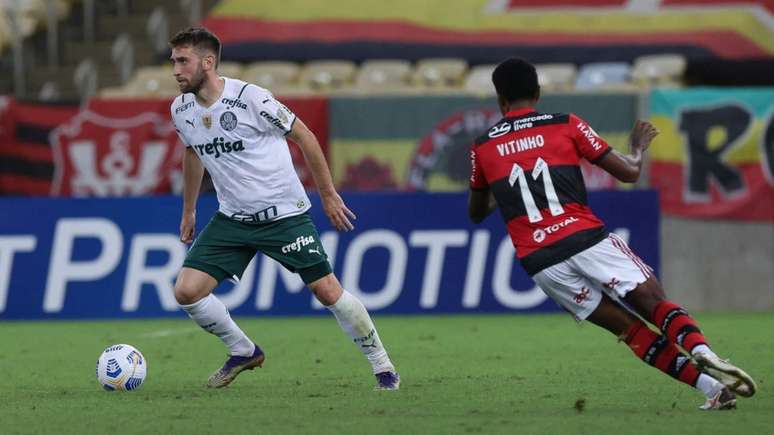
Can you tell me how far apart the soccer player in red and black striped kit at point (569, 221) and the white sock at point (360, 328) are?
4.03ft

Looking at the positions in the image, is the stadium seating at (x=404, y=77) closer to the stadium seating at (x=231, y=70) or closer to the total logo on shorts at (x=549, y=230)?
the stadium seating at (x=231, y=70)

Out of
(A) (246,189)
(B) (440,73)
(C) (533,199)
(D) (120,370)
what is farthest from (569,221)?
(B) (440,73)

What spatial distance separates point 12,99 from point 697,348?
12946 mm

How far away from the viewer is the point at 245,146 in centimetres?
859

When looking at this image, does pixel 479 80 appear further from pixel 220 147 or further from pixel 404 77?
pixel 220 147

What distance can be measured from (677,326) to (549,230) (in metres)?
0.79

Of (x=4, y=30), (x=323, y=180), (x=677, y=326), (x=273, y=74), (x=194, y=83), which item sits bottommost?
(x=273, y=74)

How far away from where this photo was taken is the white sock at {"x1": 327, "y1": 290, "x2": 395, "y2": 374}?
8.52 metres

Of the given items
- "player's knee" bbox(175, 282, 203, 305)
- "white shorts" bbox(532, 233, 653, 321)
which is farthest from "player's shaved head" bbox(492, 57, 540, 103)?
"player's knee" bbox(175, 282, 203, 305)

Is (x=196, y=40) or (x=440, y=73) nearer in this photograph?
(x=196, y=40)

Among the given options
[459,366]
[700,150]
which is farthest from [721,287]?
[459,366]

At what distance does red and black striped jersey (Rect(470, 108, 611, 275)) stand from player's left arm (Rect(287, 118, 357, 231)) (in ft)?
3.45

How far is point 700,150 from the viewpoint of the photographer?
16391 mm

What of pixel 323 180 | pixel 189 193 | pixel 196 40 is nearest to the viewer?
pixel 323 180
